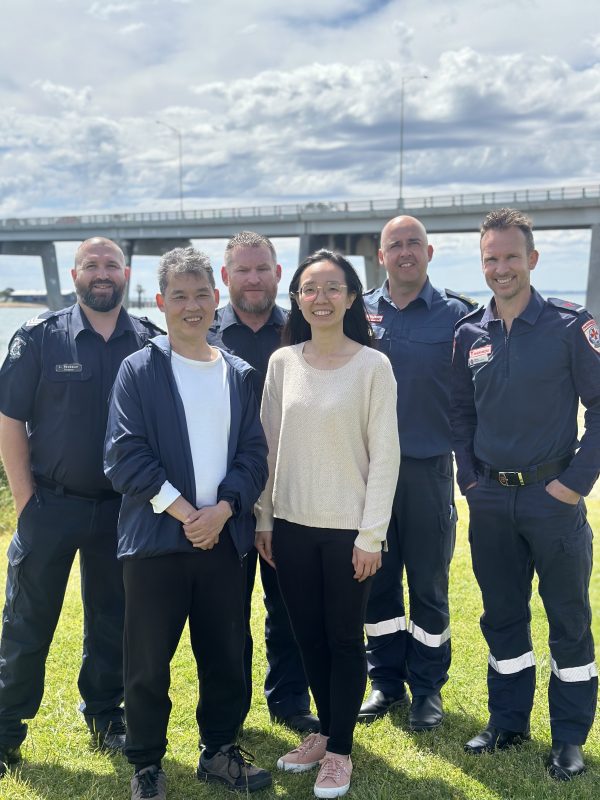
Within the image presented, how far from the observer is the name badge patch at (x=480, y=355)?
3.94 m

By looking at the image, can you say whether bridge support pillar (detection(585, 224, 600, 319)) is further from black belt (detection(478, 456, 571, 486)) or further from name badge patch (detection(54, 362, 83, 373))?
name badge patch (detection(54, 362, 83, 373))

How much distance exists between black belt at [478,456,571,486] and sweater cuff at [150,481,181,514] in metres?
1.63

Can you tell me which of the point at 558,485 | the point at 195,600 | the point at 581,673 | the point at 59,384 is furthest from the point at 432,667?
the point at 59,384

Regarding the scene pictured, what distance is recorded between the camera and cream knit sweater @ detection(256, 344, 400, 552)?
136 inches

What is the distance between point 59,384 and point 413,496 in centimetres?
199

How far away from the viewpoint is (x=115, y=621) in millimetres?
4074

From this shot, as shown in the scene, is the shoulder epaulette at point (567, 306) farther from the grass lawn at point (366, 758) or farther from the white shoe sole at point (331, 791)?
the white shoe sole at point (331, 791)

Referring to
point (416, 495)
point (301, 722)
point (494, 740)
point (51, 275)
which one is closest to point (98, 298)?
point (416, 495)

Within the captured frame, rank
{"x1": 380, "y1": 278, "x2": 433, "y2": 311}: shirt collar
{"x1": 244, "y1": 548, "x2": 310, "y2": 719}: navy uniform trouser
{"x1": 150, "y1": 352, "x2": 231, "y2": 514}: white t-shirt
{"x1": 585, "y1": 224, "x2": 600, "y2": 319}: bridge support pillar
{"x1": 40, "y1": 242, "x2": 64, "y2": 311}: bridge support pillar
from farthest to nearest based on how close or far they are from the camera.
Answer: {"x1": 40, "y1": 242, "x2": 64, "y2": 311}: bridge support pillar < {"x1": 585, "y1": 224, "x2": 600, "y2": 319}: bridge support pillar < {"x1": 380, "y1": 278, "x2": 433, "y2": 311}: shirt collar < {"x1": 244, "y1": 548, "x2": 310, "y2": 719}: navy uniform trouser < {"x1": 150, "y1": 352, "x2": 231, "y2": 514}: white t-shirt

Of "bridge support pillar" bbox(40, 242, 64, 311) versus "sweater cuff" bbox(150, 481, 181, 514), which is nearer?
"sweater cuff" bbox(150, 481, 181, 514)

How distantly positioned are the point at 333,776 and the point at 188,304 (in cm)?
225

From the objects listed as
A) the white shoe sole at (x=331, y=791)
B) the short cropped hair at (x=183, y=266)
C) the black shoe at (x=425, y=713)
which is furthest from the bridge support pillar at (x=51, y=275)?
the white shoe sole at (x=331, y=791)

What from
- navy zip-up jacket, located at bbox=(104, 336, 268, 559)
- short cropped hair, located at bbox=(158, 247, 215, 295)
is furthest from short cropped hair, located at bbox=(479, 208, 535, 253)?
navy zip-up jacket, located at bbox=(104, 336, 268, 559)

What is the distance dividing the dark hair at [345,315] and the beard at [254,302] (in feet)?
1.51
